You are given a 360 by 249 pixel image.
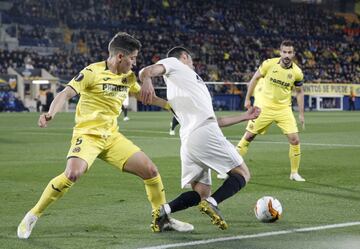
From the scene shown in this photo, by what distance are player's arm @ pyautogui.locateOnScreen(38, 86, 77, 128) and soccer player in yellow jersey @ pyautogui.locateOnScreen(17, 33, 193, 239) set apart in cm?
1

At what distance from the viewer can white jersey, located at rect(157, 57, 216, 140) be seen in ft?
25.6

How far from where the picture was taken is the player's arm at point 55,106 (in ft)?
23.4

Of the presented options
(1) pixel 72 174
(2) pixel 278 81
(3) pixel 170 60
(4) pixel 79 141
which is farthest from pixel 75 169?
(2) pixel 278 81

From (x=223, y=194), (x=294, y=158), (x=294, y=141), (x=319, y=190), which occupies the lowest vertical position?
(x=319, y=190)

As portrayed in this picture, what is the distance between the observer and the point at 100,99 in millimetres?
7848

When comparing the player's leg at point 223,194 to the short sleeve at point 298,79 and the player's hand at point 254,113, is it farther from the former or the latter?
the short sleeve at point 298,79

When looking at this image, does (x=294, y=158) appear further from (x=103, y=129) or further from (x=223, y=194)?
(x=103, y=129)

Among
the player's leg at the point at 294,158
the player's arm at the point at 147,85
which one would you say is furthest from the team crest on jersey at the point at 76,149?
the player's leg at the point at 294,158

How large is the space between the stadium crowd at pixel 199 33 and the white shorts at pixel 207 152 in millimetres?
42328

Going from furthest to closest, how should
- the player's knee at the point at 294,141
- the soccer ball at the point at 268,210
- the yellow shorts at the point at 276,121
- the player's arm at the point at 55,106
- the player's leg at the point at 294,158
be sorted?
the yellow shorts at the point at 276,121
the player's knee at the point at 294,141
the player's leg at the point at 294,158
the soccer ball at the point at 268,210
the player's arm at the point at 55,106

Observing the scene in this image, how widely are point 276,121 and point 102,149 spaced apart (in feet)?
20.1

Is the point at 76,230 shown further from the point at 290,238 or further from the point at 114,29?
the point at 114,29

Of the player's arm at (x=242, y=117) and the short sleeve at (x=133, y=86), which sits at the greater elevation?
the short sleeve at (x=133, y=86)

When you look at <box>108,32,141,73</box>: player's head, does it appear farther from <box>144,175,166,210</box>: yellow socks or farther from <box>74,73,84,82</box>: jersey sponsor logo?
<box>144,175,166,210</box>: yellow socks
